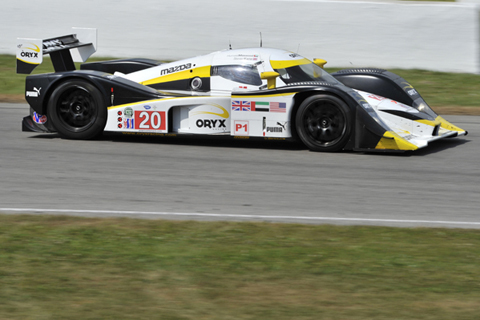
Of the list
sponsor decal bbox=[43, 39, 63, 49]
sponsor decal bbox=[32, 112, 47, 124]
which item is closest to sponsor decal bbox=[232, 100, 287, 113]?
sponsor decal bbox=[32, 112, 47, 124]

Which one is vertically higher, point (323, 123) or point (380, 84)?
point (380, 84)

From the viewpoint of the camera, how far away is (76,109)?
918 centimetres

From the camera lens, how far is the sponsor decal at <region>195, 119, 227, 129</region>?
8.68 m

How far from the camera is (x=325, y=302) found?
12.9ft

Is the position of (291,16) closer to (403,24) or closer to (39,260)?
(403,24)

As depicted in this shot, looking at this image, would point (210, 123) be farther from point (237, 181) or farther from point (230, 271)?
point (230, 271)

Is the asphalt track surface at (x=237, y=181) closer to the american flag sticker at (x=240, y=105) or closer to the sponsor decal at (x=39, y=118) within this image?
the sponsor decal at (x=39, y=118)

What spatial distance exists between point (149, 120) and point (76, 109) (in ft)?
3.66

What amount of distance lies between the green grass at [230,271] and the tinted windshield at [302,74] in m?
3.80

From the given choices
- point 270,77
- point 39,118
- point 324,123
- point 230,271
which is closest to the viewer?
point 230,271

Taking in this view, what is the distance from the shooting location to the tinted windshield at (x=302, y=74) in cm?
887

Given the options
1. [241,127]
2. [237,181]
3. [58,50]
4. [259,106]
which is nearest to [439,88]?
[259,106]

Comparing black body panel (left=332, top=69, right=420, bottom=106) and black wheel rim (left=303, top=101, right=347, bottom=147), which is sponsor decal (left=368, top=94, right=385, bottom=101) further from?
black wheel rim (left=303, top=101, right=347, bottom=147)

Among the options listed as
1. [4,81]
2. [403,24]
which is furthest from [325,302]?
[4,81]
